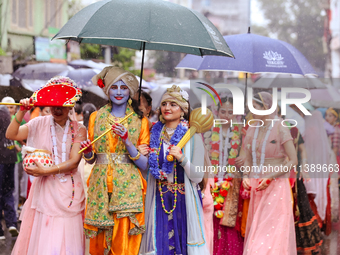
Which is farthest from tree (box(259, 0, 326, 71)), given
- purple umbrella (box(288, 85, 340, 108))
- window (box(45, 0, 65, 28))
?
purple umbrella (box(288, 85, 340, 108))

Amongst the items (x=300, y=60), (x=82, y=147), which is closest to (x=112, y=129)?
(x=82, y=147)

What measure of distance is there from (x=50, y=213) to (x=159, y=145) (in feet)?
3.95

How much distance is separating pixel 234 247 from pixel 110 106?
2.30m

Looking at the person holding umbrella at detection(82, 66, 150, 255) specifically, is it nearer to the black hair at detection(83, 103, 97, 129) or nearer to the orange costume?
the orange costume

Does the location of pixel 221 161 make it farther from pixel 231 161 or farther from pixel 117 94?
pixel 117 94

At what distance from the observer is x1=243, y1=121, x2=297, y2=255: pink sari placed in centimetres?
474

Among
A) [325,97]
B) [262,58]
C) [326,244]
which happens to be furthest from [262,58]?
[325,97]

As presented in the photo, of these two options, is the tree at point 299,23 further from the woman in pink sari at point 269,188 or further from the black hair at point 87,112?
the woman in pink sari at point 269,188

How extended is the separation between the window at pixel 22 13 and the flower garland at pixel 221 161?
9847 mm

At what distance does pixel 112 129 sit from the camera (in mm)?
3896

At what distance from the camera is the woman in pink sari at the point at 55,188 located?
4.14m

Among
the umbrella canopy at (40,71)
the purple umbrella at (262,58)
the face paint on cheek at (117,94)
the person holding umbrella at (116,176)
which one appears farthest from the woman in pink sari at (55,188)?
the umbrella canopy at (40,71)

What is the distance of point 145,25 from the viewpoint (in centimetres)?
367

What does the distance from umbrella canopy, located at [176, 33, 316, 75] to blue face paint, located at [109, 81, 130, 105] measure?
1948 millimetres
